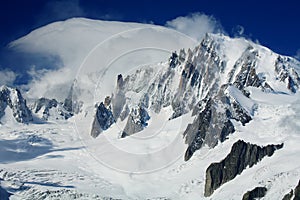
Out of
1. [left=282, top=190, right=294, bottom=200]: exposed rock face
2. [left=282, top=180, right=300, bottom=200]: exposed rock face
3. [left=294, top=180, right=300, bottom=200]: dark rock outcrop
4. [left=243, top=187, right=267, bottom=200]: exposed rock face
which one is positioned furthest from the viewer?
[left=243, top=187, right=267, bottom=200]: exposed rock face

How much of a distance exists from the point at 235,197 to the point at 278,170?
17.5 metres

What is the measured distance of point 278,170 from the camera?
195 metres

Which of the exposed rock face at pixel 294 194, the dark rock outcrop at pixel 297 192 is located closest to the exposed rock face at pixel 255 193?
the exposed rock face at pixel 294 194

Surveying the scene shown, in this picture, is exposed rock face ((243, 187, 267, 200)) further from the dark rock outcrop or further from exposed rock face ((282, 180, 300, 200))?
the dark rock outcrop

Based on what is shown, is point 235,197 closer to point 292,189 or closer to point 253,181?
point 253,181

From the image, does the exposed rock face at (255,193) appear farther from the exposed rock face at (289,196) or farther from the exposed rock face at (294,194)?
the exposed rock face at (294,194)

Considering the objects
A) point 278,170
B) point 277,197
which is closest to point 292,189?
point 277,197

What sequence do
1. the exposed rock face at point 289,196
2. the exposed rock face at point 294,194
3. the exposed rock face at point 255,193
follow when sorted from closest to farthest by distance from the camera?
the exposed rock face at point 294,194 → the exposed rock face at point 289,196 → the exposed rock face at point 255,193

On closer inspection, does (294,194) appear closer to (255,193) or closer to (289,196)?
(289,196)

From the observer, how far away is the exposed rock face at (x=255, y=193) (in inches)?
7175

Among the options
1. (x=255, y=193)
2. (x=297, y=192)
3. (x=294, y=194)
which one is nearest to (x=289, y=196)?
(x=294, y=194)

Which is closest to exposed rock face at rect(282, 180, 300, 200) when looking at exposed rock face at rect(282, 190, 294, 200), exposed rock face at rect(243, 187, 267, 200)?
exposed rock face at rect(282, 190, 294, 200)

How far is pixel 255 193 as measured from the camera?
184 metres

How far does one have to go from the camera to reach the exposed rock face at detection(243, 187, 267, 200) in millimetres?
182250
